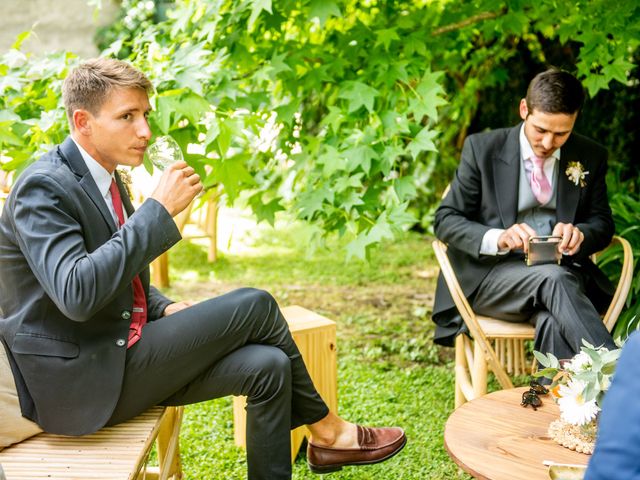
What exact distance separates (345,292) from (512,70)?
8.13ft

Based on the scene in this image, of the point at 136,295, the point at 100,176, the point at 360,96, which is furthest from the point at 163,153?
the point at 360,96

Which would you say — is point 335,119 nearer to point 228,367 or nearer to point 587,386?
point 228,367

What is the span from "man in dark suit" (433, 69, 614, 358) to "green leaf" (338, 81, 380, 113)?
48cm

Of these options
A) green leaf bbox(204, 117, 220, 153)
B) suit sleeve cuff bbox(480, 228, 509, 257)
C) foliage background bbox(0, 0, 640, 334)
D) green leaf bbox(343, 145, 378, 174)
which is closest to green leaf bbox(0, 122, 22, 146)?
foliage background bbox(0, 0, 640, 334)

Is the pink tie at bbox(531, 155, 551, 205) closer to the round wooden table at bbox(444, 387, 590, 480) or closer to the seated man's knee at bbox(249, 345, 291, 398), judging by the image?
the round wooden table at bbox(444, 387, 590, 480)

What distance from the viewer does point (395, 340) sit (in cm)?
447

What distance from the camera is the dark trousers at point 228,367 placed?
2172mm

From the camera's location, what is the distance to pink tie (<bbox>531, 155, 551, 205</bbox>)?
10.6 feet

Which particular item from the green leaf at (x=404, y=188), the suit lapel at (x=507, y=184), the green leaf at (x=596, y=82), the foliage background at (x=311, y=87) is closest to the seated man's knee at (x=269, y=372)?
the foliage background at (x=311, y=87)

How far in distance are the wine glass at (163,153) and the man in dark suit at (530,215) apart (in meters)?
1.31

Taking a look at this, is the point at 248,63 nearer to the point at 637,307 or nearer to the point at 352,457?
the point at 352,457

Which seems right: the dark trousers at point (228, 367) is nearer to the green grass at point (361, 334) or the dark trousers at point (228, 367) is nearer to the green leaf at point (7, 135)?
the green grass at point (361, 334)

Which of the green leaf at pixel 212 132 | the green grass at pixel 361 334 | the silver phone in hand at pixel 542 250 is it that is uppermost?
the green leaf at pixel 212 132

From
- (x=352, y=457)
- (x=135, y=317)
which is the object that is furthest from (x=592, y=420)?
(x=135, y=317)
